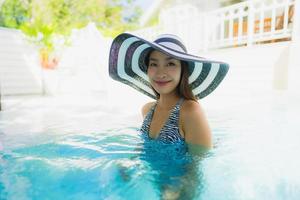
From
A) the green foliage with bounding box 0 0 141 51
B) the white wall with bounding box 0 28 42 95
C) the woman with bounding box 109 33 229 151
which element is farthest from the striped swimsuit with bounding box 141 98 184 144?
the green foliage with bounding box 0 0 141 51

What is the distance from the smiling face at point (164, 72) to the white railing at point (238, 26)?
5.32 meters

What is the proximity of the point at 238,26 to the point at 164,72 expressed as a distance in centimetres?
609

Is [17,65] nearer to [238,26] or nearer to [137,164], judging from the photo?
[238,26]

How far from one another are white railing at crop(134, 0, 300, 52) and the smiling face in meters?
5.32

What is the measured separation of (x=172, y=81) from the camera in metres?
1.87

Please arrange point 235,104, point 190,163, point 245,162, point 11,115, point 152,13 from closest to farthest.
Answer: point 190,163 → point 245,162 → point 11,115 → point 235,104 → point 152,13

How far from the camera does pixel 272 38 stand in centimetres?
660

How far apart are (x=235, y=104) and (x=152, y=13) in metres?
10.8

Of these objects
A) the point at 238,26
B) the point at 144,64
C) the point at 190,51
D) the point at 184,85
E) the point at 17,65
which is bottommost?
the point at 184,85

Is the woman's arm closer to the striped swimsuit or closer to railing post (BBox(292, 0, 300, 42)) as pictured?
the striped swimsuit

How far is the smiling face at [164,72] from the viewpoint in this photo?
1839 mm

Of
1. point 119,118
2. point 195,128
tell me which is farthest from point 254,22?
point 195,128

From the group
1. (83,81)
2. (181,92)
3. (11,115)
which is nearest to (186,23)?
(83,81)

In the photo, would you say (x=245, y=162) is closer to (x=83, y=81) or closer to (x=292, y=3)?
(x=292, y=3)
